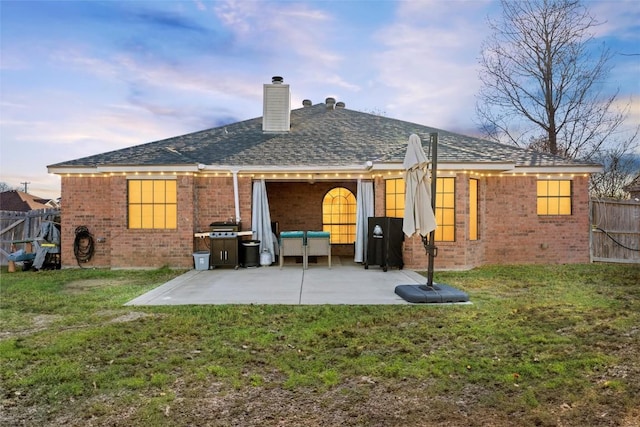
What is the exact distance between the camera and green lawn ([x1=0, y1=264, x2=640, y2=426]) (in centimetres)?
280

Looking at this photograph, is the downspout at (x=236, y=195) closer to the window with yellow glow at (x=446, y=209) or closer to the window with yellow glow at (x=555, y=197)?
the window with yellow glow at (x=446, y=209)

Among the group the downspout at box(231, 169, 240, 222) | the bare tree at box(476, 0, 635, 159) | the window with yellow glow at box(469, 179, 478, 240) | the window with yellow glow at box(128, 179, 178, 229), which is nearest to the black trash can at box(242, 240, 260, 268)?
the downspout at box(231, 169, 240, 222)

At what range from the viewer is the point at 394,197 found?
33.5 feet

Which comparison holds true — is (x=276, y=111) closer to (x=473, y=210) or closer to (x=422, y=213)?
(x=473, y=210)

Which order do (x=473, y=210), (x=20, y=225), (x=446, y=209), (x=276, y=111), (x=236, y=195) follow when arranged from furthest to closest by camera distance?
(x=276, y=111), (x=20, y=225), (x=236, y=195), (x=473, y=210), (x=446, y=209)

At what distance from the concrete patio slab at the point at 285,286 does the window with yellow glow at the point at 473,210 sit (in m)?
2.36

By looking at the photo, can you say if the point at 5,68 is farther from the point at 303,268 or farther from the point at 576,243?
the point at 576,243

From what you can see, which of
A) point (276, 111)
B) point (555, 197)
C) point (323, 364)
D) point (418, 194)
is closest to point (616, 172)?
point (555, 197)

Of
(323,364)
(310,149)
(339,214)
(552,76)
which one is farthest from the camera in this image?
(552,76)

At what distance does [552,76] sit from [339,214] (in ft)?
40.9

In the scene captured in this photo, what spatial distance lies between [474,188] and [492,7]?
12.8 metres

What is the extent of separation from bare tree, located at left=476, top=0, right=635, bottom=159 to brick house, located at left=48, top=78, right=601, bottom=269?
850 cm

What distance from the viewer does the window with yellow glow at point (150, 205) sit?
10.4m

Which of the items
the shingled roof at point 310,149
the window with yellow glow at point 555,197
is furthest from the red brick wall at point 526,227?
the shingled roof at point 310,149
